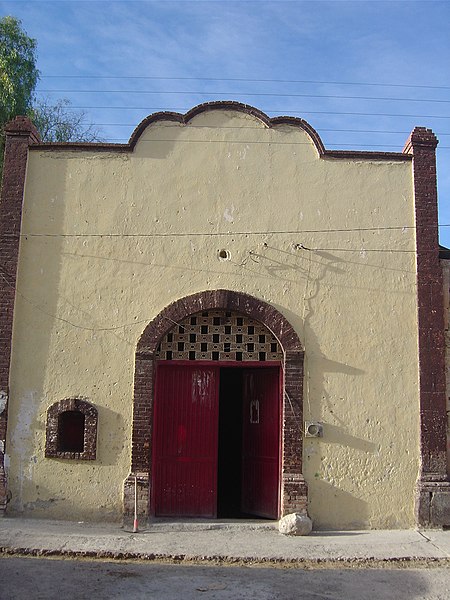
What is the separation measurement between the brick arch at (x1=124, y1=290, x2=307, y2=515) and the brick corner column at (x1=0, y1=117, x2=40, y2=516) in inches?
76.4

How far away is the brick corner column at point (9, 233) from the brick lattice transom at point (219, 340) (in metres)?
2.34

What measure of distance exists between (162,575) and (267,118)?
6894 mm

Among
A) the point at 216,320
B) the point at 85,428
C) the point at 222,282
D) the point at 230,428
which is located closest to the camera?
the point at 85,428

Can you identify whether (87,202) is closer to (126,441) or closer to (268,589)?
(126,441)

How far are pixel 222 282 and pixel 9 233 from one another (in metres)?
3.38

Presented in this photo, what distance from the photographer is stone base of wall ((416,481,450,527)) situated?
377 inches

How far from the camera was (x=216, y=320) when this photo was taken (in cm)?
1027

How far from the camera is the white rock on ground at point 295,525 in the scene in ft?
30.4

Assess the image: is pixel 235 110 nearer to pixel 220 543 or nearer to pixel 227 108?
pixel 227 108

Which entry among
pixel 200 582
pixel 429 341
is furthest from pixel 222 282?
pixel 200 582

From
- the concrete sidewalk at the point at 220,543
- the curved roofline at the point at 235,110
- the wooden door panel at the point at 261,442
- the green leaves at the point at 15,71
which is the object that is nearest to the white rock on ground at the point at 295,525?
the concrete sidewalk at the point at 220,543

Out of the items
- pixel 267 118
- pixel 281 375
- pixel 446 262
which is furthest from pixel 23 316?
pixel 446 262

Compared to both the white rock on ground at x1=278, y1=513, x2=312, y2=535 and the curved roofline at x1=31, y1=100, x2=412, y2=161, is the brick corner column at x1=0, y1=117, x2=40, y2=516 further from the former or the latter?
the white rock on ground at x1=278, y1=513, x2=312, y2=535

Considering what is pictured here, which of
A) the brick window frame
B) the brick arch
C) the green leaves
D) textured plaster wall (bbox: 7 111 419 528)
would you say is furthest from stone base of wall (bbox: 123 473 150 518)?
the green leaves
